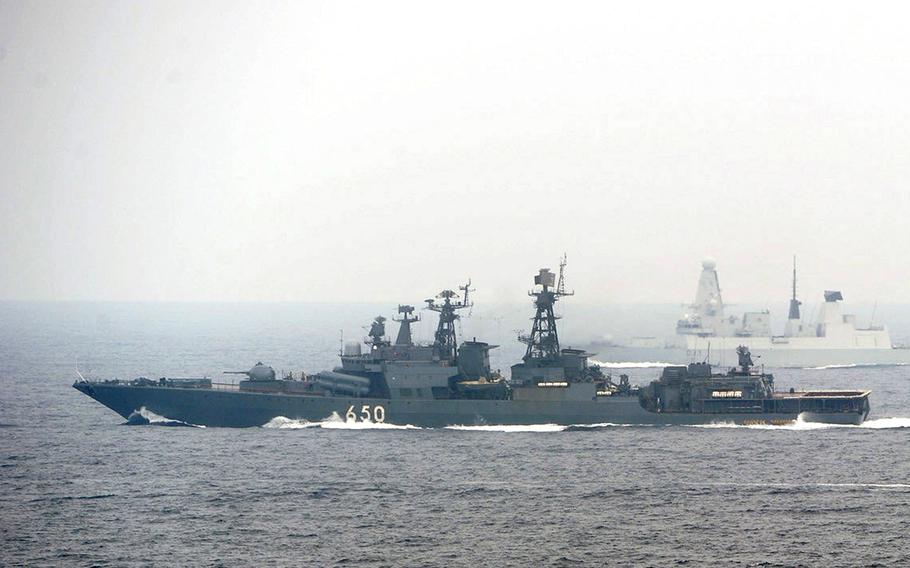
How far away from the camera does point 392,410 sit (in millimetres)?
68750

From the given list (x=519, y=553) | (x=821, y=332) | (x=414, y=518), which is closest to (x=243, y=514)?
(x=414, y=518)

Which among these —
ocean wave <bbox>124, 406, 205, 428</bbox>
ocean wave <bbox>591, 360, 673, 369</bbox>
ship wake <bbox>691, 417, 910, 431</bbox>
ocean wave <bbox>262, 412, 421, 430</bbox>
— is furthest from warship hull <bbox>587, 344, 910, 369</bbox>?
ocean wave <bbox>124, 406, 205, 428</bbox>

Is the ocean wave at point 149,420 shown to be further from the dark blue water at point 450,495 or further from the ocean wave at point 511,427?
the ocean wave at point 511,427

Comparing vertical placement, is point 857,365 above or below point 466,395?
above

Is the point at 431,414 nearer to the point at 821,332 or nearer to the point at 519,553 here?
the point at 519,553

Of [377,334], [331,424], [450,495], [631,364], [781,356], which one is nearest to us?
[450,495]

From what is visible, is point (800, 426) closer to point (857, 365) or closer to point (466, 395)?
point (466, 395)

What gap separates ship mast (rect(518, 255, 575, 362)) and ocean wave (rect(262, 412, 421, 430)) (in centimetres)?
930

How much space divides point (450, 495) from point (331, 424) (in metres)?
19.2

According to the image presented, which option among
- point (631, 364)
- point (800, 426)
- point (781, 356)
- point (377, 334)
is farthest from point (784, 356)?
point (377, 334)

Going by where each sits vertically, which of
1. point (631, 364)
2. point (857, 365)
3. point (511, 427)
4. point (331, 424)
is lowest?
point (331, 424)

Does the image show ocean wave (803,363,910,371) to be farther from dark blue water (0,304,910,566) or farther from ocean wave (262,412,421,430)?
ocean wave (262,412,421,430)

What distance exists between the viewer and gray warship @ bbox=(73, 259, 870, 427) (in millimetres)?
68812

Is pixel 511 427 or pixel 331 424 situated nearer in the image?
pixel 331 424
